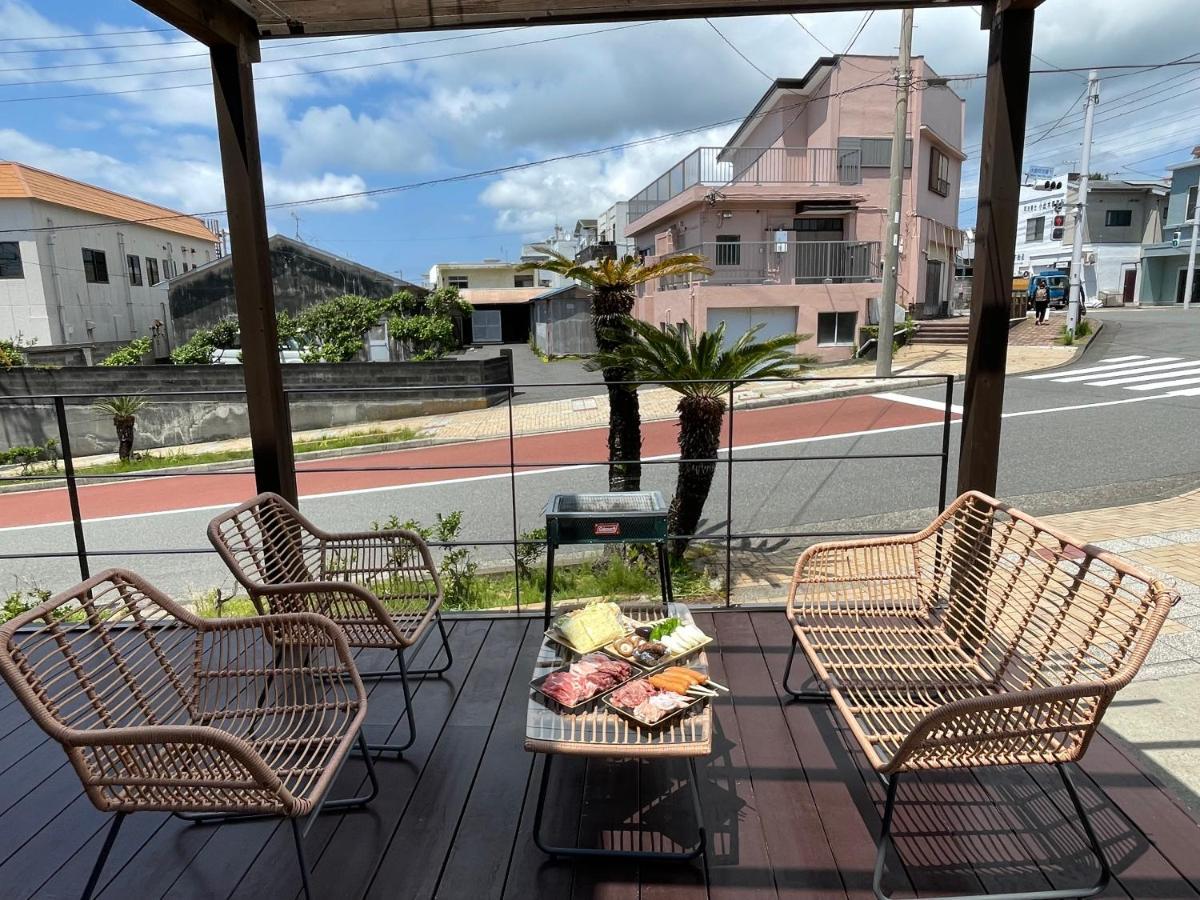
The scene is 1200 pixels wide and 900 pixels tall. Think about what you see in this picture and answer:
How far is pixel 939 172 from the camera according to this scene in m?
24.7

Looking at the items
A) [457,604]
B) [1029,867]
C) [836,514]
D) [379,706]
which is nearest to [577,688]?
[379,706]

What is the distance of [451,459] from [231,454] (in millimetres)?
5057

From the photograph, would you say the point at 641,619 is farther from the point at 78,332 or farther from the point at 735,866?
the point at 78,332

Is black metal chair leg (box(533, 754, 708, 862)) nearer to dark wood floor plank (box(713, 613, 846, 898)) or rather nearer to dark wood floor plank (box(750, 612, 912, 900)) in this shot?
dark wood floor plank (box(713, 613, 846, 898))

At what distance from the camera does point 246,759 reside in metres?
1.52

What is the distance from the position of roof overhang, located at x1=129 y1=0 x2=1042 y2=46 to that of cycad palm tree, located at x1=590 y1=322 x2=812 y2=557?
3.30 meters

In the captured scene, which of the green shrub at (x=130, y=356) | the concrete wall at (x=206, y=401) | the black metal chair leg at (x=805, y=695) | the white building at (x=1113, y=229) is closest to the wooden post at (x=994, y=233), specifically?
the black metal chair leg at (x=805, y=695)

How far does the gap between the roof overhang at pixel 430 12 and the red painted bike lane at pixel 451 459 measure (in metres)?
7.16

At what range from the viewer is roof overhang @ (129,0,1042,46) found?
8.61 ft

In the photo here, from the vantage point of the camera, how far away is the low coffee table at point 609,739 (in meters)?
1.75

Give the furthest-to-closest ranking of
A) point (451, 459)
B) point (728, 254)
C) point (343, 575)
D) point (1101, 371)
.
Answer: point (728, 254)
point (1101, 371)
point (451, 459)
point (343, 575)

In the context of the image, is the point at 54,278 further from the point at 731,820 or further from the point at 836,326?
the point at 731,820

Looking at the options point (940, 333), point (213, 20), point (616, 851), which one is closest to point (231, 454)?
point (213, 20)

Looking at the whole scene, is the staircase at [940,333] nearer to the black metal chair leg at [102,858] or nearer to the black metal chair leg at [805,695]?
the black metal chair leg at [805,695]
